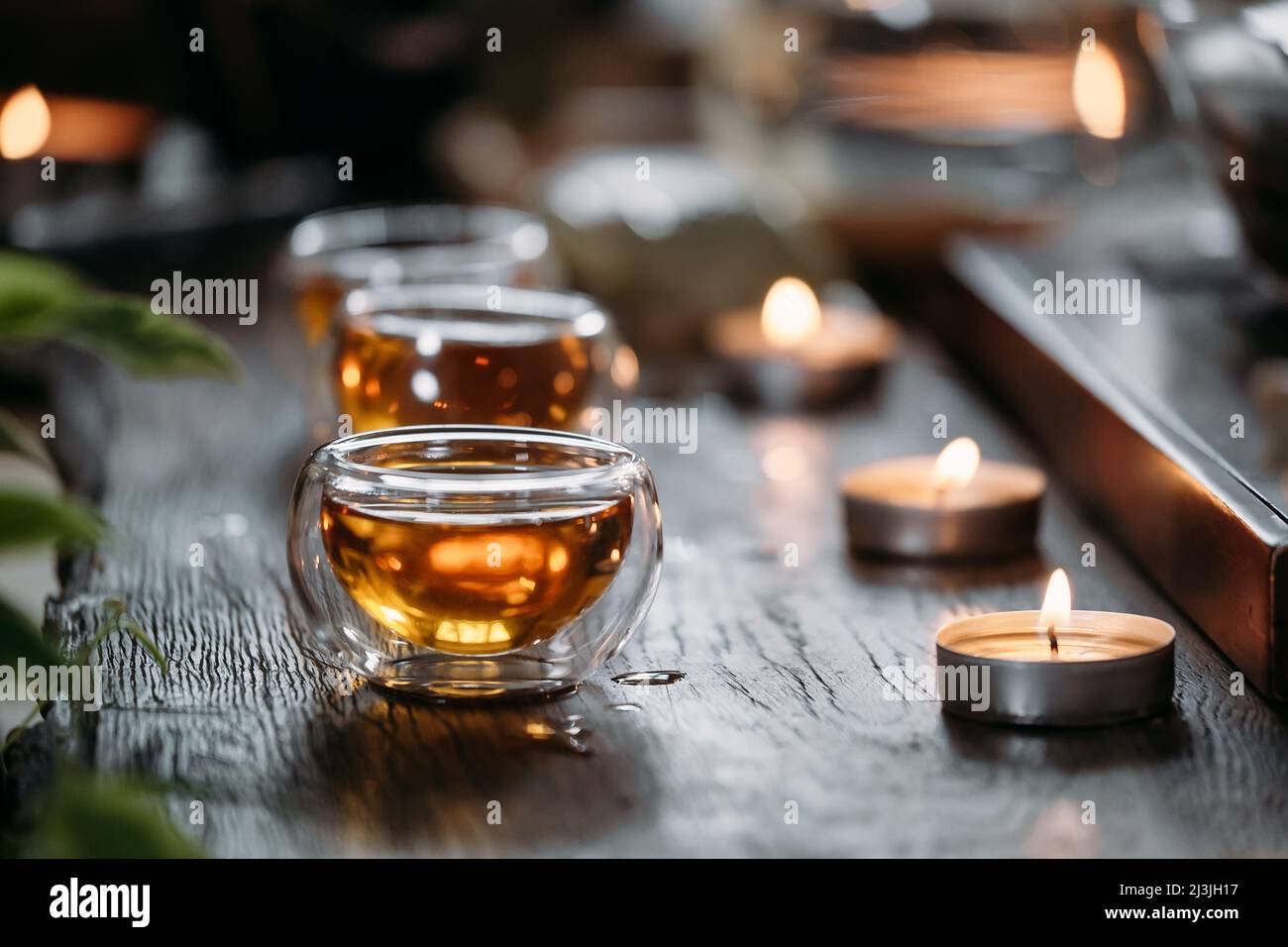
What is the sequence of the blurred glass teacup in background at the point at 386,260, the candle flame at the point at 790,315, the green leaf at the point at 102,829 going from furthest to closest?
the candle flame at the point at 790,315 → the blurred glass teacup in background at the point at 386,260 → the green leaf at the point at 102,829

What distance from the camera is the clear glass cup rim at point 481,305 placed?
0.98 metres

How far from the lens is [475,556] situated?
661 millimetres

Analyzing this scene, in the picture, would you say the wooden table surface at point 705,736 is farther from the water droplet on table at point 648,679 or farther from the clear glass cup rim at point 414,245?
→ the clear glass cup rim at point 414,245

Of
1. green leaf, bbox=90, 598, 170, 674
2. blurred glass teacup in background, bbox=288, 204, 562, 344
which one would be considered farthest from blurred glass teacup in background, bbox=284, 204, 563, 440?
green leaf, bbox=90, 598, 170, 674

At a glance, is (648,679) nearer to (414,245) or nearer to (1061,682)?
(1061,682)

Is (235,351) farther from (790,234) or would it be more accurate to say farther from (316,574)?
(316,574)

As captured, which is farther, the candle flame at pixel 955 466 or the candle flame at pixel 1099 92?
the candle flame at pixel 1099 92

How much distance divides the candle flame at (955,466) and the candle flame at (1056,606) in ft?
0.71

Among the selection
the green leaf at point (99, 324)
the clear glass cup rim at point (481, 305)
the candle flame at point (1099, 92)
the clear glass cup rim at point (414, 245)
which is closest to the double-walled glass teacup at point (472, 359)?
the clear glass cup rim at point (481, 305)

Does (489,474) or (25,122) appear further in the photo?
(25,122)

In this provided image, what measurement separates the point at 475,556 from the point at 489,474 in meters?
0.07

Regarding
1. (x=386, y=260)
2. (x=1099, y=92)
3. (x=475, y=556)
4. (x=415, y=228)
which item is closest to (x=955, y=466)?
(x=475, y=556)

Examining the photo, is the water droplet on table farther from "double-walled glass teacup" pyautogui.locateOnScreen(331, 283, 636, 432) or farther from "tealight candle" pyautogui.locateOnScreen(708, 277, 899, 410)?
"tealight candle" pyautogui.locateOnScreen(708, 277, 899, 410)

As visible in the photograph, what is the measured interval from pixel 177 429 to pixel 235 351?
26 cm
